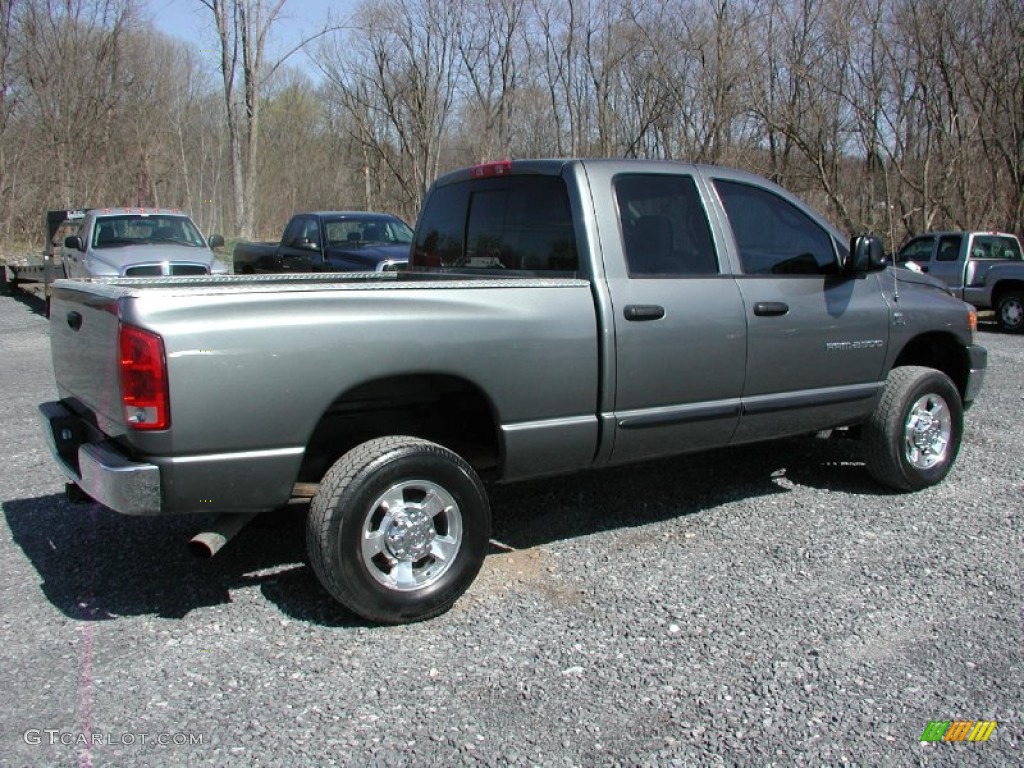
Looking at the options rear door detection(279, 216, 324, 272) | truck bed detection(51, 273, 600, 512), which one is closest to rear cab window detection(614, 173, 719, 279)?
truck bed detection(51, 273, 600, 512)

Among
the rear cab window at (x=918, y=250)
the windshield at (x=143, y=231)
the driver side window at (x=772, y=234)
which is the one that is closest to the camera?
the driver side window at (x=772, y=234)

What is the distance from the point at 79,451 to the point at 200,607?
84 cm

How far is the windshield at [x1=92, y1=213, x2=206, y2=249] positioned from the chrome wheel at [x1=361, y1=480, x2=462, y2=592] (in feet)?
38.2

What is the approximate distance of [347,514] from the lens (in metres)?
3.55

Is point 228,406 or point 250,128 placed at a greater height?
point 250,128

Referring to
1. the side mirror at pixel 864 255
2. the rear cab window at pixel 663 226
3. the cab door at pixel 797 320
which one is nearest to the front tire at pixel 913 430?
the cab door at pixel 797 320

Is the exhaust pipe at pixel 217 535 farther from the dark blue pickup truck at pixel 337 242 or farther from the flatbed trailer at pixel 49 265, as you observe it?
the flatbed trailer at pixel 49 265

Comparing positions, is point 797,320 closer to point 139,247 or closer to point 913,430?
point 913,430

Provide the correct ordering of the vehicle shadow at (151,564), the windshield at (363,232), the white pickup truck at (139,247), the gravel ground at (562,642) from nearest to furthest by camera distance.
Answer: the gravel ground at (562,642) → the vehicle shadow at (151,564) → the windshield at (363,232) → the white pickup truck at (139,247)

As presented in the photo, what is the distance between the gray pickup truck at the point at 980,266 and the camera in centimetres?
1501

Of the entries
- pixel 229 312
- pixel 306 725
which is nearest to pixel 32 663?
pixel 306 725

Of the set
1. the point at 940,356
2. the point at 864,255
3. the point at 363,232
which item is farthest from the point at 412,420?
the point at 363,232

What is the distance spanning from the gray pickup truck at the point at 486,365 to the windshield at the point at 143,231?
9747mm

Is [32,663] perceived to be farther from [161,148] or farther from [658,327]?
[161,148]
